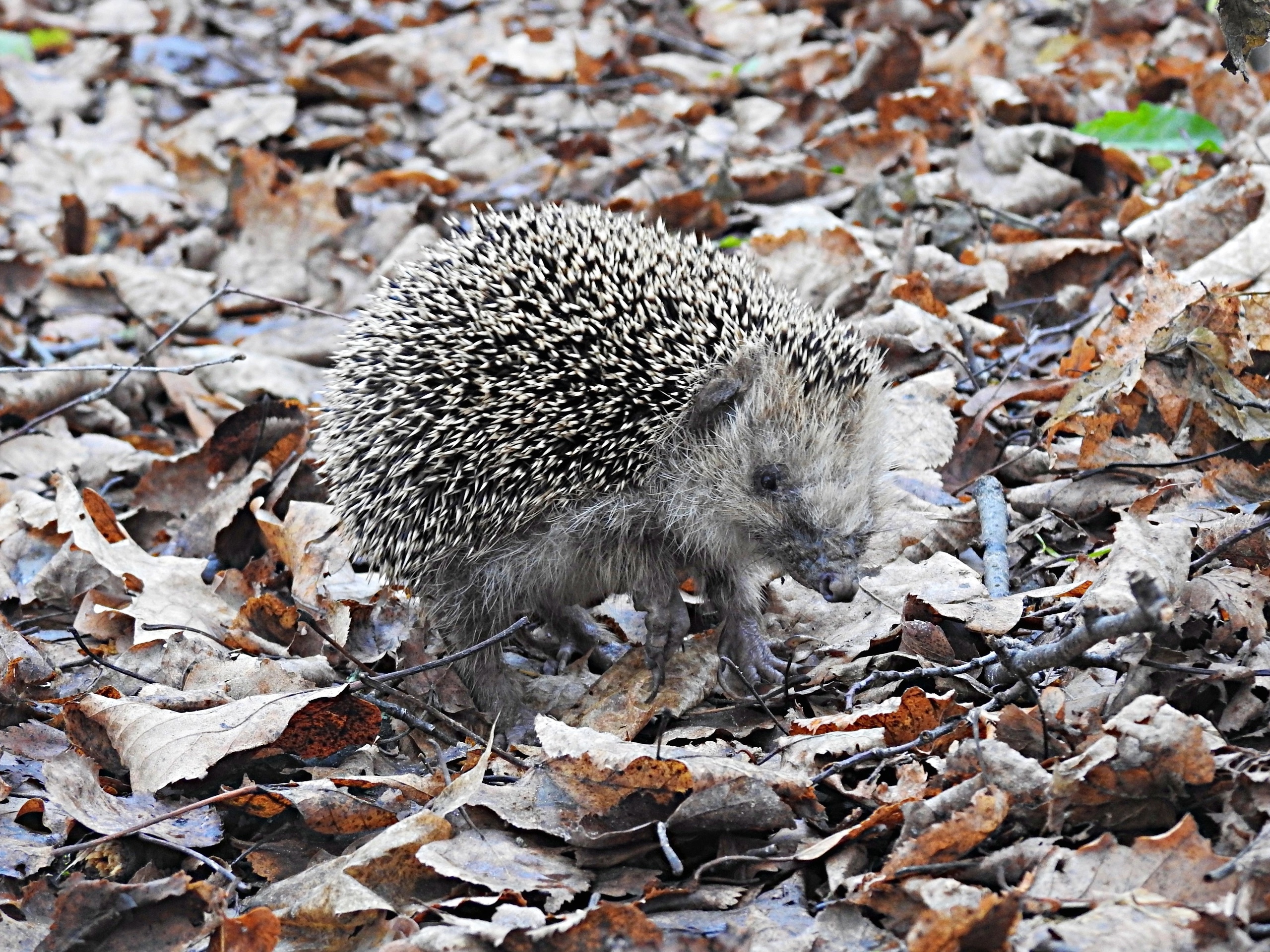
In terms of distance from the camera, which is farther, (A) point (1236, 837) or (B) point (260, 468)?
(B) point (260, 468)

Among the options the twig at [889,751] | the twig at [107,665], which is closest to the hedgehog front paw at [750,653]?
the twig at [889,751]

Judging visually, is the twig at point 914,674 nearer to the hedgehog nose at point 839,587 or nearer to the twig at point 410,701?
the hedgehog nose at point 839,587

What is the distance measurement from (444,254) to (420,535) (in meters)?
1.59

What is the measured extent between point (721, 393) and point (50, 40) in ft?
45.6

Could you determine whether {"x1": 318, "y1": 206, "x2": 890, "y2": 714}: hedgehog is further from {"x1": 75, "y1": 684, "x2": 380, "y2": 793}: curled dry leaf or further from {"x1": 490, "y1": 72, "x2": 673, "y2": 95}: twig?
{"x1": 490, "y1": 72, "x2": 673, "y2": 95}: twig

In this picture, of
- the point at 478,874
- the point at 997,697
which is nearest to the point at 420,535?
the point at 478,874

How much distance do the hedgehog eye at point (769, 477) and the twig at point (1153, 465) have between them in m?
1.46

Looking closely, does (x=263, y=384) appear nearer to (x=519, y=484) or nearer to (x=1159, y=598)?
(x=519, y=484)

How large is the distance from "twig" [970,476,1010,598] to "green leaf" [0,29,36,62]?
14365 millimetres

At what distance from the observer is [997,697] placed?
4.70 meters

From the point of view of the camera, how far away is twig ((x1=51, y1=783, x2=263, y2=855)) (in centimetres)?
458

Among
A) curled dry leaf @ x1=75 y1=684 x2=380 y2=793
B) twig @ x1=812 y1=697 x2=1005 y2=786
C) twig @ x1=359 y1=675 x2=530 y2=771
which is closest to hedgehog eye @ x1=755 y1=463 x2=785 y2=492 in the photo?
twig @ x1=359 y1=675 x2=530 y2=771

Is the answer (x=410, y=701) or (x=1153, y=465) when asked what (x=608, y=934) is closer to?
(x=410, y=701)

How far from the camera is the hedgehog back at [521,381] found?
595cm
